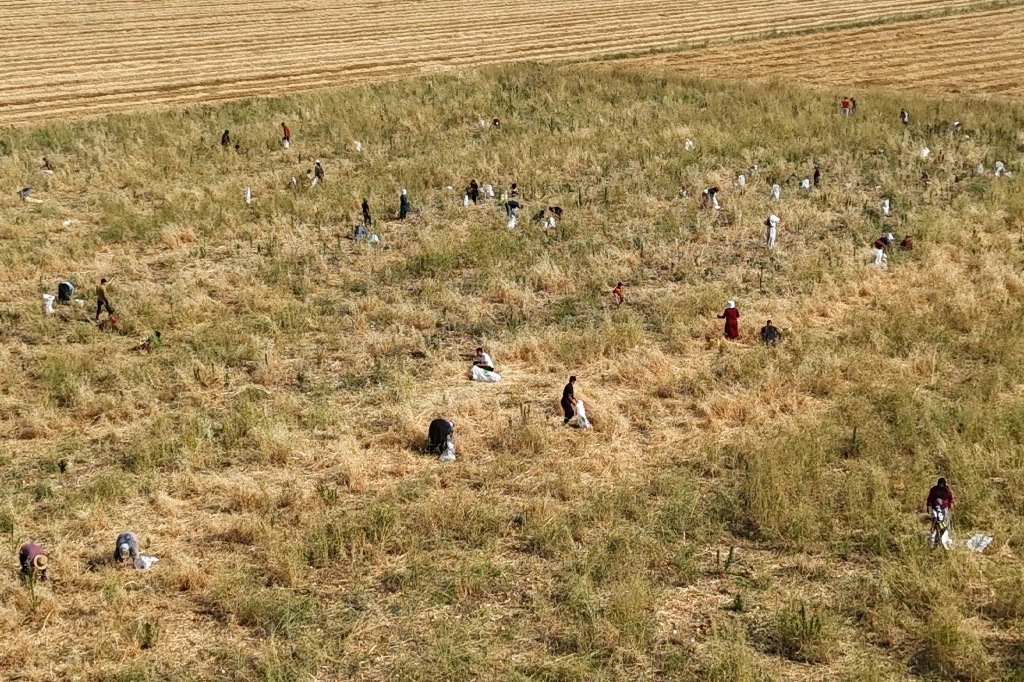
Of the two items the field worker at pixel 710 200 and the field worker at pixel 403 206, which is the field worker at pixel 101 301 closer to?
the field worker at pixel 403 206

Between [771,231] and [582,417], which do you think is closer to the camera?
[582,417]

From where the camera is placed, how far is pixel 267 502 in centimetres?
1174

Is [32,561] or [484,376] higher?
[484,376]

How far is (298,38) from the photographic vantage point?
50.9m

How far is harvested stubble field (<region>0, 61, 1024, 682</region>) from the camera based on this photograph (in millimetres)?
9414

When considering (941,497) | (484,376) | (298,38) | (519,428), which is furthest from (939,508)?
(298,38)

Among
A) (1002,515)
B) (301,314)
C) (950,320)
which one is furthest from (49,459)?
(950,320)

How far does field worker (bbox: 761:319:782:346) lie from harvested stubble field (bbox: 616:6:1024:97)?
2155 cm

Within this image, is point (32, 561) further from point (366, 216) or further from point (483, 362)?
point (366, 216)

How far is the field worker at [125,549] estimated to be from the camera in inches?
415

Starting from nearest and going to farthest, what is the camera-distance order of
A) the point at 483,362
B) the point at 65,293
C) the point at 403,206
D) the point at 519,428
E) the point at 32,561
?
1. the point at 32,561
2. the point at 519,428
3. the point at 483,362
4. the point at 65,293
5. the point at 403,206

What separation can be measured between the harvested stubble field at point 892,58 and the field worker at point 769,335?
70.7 feet

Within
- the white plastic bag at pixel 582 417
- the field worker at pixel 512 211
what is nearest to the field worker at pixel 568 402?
the white plastic bag at pixel 582 417

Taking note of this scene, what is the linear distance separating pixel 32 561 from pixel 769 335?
11126mm
